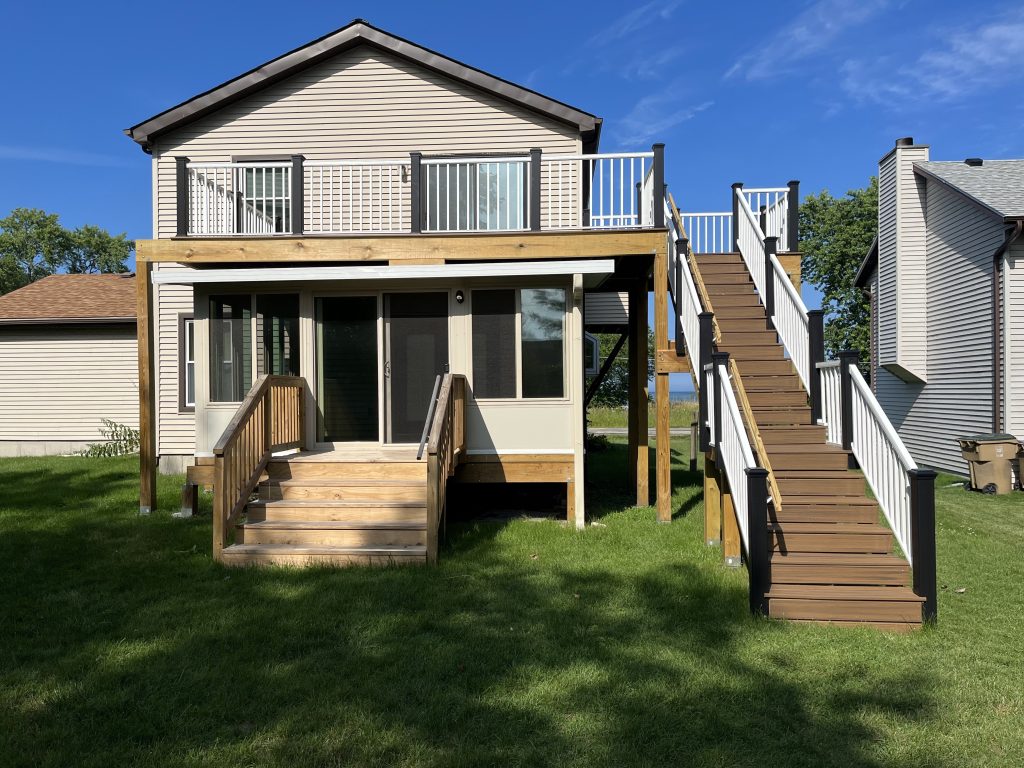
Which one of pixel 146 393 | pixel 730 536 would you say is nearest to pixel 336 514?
pixel 146 393

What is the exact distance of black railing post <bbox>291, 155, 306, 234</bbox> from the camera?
8.45 metres

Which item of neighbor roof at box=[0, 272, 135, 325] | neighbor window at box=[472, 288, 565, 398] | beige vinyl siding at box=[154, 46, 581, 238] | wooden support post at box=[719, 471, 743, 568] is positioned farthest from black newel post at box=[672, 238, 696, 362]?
neighbor roof at box=[0, 272, 135, 325]

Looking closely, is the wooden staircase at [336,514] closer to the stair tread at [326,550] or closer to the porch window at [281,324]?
the stair tread at [326,550]

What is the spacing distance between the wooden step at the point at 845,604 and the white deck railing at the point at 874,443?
30 centimetres

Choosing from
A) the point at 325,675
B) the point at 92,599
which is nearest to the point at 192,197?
the point at 92,599

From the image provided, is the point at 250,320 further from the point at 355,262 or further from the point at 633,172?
the point at 633,172

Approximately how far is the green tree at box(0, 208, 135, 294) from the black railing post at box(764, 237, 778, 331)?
45.8 m

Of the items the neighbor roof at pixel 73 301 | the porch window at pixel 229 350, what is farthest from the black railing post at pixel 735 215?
the neighbor roof at pixel 73 301

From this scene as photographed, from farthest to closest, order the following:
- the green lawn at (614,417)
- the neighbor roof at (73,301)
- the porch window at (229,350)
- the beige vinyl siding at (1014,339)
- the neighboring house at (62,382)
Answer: the green lawn at (614,417)
the neighboring house at (62,382)
the neighbor roof at (73,301)
the beige vinyl siding at (1014,339)
the porch window at (229,350)

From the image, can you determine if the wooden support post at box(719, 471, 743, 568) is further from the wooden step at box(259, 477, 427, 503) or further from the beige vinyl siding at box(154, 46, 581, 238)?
the beige vinyl siding at box(154, 46, 581, 238)

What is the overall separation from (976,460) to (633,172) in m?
7.56

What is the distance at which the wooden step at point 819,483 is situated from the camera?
5.94 metres

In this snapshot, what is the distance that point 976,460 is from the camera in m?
11.1

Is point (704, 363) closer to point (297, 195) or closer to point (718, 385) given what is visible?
point (718, 385)
